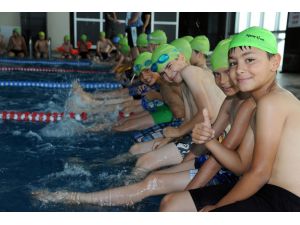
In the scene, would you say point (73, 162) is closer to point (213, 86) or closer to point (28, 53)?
point (213, 86)

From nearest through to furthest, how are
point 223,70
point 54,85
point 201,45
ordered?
point 223,70 → point 201,45 → point 54,85

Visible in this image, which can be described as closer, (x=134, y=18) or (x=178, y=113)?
(x=178, y=113)

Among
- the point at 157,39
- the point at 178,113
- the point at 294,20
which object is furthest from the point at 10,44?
the point at 178,113

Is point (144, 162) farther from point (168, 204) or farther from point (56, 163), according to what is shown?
point (168, 204)

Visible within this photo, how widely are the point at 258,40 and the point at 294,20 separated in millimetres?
12114

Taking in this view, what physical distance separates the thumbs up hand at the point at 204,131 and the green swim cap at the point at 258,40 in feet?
1.48

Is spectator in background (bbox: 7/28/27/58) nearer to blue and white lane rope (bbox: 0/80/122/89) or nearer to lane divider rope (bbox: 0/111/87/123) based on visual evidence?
blue and white lane rope (bbox: 0/80/122/89)

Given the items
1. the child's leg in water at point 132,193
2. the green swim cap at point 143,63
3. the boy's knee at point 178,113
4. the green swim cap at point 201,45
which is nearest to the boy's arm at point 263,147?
the child's leg in water at point 132,193

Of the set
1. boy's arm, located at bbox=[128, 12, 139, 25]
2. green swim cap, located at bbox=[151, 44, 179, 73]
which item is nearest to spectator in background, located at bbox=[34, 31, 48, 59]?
boy's arm, located at bbox=[128, 12, 139, 25]

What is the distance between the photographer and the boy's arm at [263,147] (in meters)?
2.02

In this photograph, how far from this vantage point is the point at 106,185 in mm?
3408

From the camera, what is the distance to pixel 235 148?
2686mm

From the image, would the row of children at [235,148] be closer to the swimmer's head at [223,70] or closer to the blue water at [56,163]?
the swimmer's head at [223,70]
